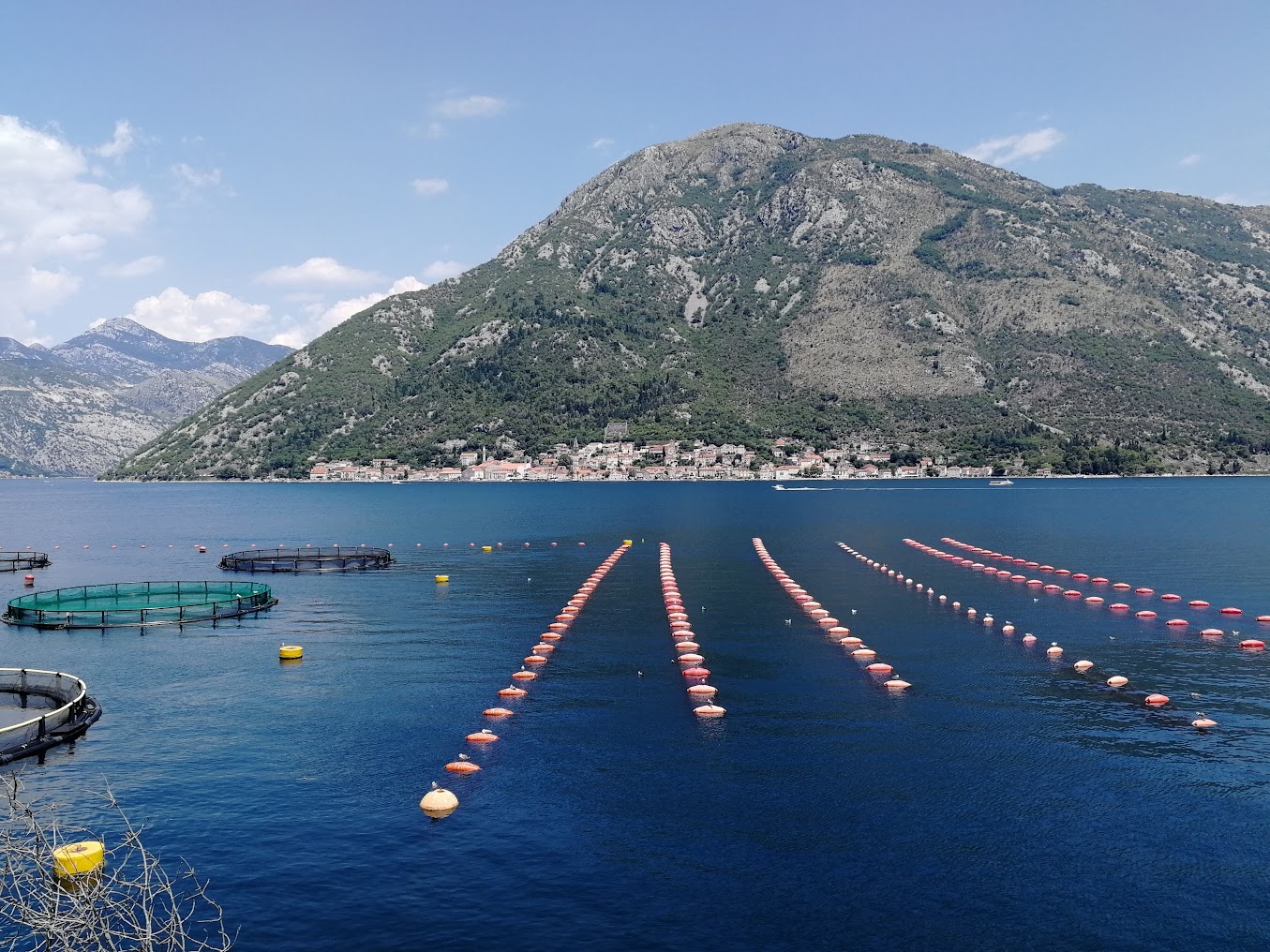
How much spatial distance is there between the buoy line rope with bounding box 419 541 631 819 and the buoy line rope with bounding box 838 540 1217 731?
3226cm

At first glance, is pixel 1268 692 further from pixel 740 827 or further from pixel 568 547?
pixel 568 547

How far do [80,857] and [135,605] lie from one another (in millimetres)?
65579

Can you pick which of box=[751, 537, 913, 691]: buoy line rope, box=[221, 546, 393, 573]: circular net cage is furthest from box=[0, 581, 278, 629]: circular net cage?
box=[751, 537, 913, 691]: buoy line rope

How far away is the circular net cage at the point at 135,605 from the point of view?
79812 millimetres

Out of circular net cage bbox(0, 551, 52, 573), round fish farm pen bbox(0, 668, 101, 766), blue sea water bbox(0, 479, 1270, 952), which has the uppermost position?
circular net cage bbox(0, 551, 52, 573)

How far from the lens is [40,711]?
51656mm

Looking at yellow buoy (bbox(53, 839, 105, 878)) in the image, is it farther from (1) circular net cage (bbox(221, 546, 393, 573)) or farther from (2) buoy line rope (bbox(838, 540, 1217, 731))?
(1) circular net cage (bbox(221, 546, 393, 573))

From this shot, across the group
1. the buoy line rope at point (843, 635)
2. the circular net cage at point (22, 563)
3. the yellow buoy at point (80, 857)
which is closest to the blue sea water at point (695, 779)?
the buoy line rope at point (843, 635)

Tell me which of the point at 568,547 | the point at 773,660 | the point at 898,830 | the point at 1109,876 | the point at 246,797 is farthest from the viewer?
the point at 568,547

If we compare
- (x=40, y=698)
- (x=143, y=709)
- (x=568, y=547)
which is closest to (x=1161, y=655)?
(x=143, y=709)

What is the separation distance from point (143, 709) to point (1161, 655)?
207ft

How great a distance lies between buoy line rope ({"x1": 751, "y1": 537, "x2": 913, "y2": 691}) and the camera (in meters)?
59.1

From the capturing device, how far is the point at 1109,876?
109ft

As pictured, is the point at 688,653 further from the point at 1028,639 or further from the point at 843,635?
the point at 1028,639
